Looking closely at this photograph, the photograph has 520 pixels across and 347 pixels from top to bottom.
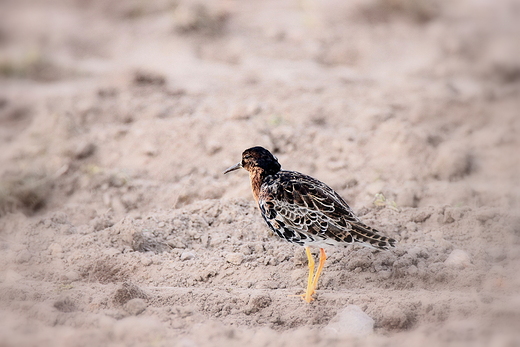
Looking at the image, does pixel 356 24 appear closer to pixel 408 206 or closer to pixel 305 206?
pixel 408 206

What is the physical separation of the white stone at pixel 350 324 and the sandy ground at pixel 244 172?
2cm

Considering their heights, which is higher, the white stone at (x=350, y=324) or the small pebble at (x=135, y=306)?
the white stone at (x=350, y=324)

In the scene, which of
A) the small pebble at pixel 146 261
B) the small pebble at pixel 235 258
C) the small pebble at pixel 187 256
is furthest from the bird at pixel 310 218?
the small pebble at pixel 146 261

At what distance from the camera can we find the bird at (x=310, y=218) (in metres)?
4.84

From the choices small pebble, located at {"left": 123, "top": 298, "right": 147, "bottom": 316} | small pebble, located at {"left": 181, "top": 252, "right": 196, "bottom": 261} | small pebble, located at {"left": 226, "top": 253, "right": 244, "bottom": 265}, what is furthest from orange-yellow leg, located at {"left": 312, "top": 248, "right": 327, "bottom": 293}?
small pebble, located at {"left": 123, "top": 298, "right": 147, "bottom": 316}

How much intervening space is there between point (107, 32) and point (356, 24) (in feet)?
17.0

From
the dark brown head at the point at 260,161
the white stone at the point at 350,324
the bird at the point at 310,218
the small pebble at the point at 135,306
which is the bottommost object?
the small pebble at the point at 135,306

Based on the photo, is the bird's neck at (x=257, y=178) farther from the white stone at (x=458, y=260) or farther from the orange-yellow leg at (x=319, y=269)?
the white stone at (x=458, y=260)

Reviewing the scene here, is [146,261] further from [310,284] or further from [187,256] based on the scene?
[310,284]

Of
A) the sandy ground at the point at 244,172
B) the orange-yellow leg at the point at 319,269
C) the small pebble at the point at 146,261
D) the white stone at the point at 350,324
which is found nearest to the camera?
the white stone at the point at 350,324

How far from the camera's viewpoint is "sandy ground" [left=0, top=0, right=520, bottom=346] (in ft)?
15.2

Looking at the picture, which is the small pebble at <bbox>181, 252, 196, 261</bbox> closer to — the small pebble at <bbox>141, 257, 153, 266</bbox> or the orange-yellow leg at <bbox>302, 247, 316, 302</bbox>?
the small pebble at <bbox>141, 257, 153, 266</bbox>

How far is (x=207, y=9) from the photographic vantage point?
36.6 feet

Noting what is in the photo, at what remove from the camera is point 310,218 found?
488 centimetres
